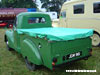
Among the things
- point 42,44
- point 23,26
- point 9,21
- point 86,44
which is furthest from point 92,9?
point 9,21

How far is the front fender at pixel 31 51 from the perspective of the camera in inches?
142

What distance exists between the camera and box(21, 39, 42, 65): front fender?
3616mm

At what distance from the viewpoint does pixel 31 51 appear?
384cm

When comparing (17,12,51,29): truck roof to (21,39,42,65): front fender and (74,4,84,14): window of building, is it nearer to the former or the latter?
(21,39,42,65): front fender

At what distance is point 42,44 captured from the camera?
3.48 metres

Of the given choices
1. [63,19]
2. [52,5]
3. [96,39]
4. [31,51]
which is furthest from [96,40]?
[52,5]

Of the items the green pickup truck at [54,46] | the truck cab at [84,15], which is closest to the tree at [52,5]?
the truck cab at [84,15]

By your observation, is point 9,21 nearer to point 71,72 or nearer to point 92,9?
point 92,9

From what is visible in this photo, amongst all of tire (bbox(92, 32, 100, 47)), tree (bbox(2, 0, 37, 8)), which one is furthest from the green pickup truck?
tree (bbox(2, 0, 37, 8))

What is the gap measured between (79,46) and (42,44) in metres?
1.15

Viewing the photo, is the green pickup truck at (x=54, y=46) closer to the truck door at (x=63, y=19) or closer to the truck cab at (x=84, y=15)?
the truck cab at (x=84, y=15)

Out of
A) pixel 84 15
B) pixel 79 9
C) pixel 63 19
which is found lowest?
pixel 63 19

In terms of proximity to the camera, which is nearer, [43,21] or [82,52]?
[82,52]

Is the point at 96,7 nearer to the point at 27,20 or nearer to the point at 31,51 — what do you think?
the point at 27,20
